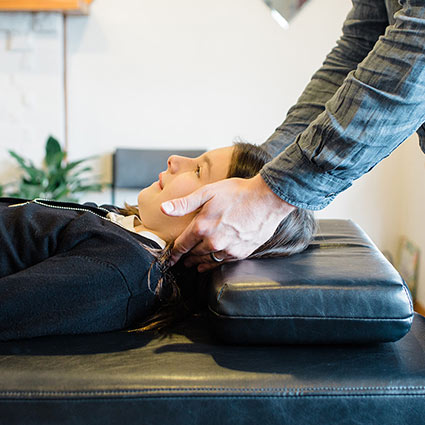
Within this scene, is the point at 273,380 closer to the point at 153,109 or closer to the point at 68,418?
the point at 68,418

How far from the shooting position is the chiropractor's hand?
3.25 ft

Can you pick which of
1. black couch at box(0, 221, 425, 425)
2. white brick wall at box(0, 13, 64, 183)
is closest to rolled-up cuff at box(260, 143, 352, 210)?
black couch at box(0, 221, 425, 425)

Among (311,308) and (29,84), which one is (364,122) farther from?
(29,84)

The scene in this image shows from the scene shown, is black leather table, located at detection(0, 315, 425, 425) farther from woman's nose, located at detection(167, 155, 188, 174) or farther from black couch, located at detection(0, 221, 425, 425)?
woman's nose, located at detection(167, 155, 188, 174)

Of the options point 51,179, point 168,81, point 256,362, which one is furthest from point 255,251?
point 168,81

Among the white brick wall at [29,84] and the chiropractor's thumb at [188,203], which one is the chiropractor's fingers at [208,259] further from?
the white brick wall at [29,84]

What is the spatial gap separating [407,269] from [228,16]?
1.98 meters

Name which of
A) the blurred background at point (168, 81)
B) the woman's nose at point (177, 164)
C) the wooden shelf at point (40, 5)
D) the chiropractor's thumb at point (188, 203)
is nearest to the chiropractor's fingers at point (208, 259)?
the chiropractor's thumb at point (188, 203)

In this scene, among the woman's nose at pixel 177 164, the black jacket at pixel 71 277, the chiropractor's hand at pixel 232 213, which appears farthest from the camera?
the woman's nose at pixel 177 164

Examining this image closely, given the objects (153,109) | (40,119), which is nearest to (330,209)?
(153,109)

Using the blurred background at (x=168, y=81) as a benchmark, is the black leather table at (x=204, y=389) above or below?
below

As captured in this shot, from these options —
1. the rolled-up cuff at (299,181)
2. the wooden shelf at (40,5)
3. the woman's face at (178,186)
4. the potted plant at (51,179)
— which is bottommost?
the potted plant at (51,179)

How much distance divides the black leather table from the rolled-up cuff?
296mm

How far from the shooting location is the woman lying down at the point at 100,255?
90cm
